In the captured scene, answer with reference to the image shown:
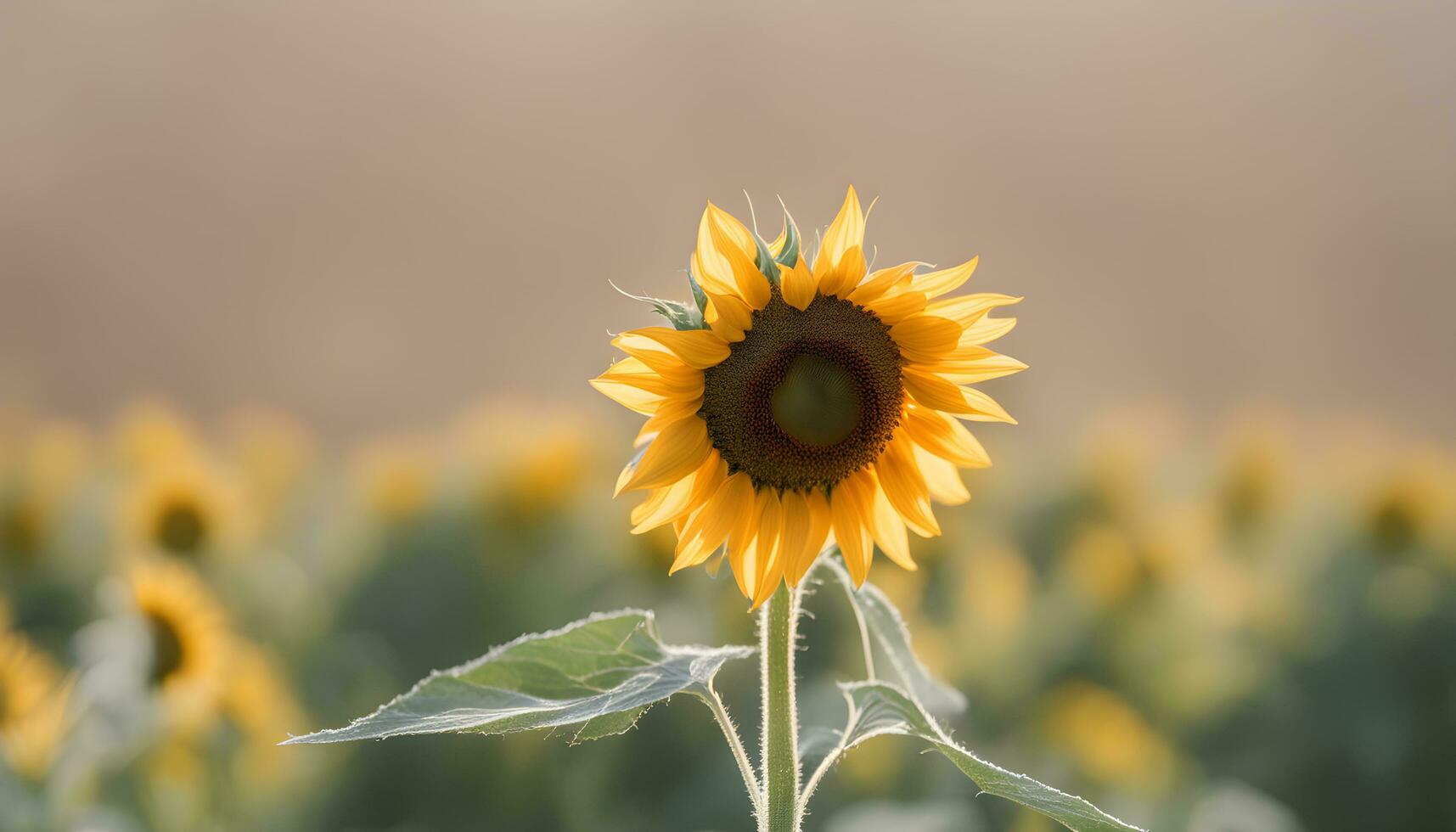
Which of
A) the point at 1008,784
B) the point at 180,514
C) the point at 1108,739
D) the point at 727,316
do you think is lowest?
the point at 1108,739

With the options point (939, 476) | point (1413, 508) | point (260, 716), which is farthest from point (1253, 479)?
point (939, 476)

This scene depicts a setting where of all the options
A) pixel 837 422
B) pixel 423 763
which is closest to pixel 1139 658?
pixel 423 763

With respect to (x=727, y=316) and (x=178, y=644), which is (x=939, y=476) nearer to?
(x=727, y=316)

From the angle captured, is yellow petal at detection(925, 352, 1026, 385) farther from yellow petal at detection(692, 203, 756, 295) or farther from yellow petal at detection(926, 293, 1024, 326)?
yellow petal at detection(692, 203, 756, 295)

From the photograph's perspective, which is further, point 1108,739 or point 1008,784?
point 1108,739

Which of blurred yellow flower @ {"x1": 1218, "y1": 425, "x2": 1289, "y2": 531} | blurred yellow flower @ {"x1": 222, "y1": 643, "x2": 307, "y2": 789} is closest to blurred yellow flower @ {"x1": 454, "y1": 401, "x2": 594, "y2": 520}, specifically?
blurred yellow flower @ {"x1": 222, "y1": 643, "x2": 307, "y2": 789}

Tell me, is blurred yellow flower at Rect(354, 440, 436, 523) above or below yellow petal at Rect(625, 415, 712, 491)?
above
